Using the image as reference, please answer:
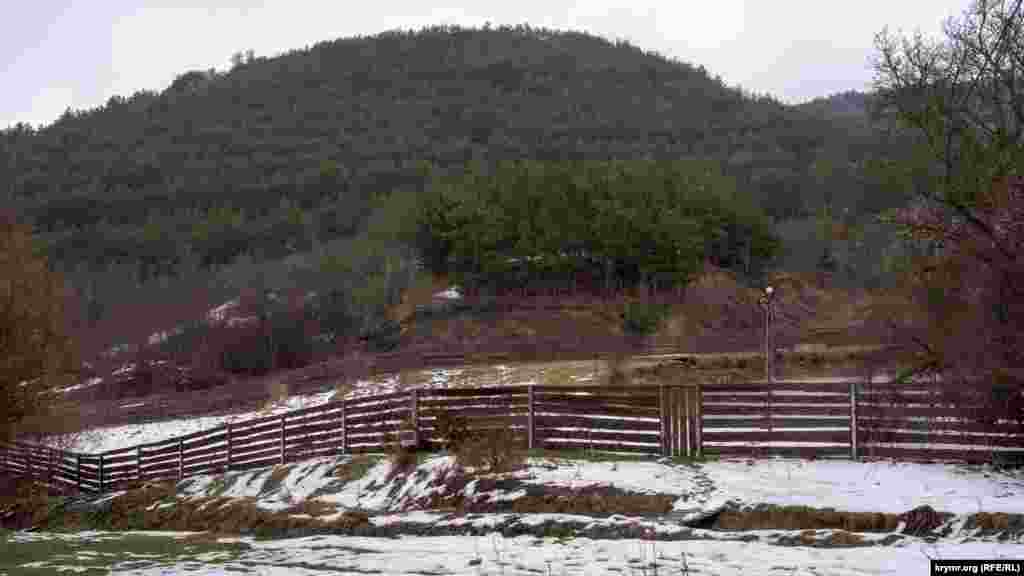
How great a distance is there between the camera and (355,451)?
2281 centimetres

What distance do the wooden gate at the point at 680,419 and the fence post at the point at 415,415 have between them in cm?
482

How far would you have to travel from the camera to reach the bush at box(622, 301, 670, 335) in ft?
190

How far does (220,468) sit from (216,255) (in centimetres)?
9945

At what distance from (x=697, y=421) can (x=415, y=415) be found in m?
5.49

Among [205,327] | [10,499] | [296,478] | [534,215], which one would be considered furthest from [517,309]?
[296,478]

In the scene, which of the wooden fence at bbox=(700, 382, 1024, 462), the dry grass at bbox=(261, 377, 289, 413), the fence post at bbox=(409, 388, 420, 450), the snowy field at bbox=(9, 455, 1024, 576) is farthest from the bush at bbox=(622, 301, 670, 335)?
the wooden fence at bbox=(700, 382, 1024, 462)

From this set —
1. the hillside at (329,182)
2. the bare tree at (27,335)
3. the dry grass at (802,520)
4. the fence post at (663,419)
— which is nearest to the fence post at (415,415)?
the fence post at (663,419)

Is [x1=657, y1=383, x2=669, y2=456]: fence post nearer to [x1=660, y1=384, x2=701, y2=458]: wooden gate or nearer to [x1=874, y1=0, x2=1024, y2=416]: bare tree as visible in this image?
[x1=660, y1=384, x2=701, y2=458]: wooden gate

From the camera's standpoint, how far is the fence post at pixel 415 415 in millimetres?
21062

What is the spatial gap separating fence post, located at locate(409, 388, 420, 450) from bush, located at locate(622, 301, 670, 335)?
37.1 m

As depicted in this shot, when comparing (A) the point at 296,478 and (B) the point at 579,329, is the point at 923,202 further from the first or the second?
(B) the point at 579,329

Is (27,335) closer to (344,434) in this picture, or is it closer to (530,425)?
(344,434)

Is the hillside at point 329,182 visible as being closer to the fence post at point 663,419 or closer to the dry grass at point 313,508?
the fence post at point 663,419

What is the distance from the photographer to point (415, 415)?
21.1 m
